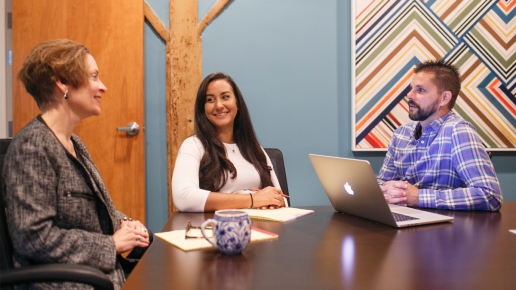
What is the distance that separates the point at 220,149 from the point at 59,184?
948 millimetres

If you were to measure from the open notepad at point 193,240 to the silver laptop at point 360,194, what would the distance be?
1.09 ft

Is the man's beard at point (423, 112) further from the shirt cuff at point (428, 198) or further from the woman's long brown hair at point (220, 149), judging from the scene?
the woman's long brown hair at point (220, 149)

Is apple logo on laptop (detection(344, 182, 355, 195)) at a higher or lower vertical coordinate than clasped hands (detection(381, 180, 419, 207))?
higher

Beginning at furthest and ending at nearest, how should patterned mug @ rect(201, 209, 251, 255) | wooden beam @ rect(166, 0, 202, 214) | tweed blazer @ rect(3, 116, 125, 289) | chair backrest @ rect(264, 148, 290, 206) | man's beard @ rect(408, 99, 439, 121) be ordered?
wooden beam @ rect(166, 0, 202, 214) → chair backrest @ rect(264, 148, 290, 206) → man's beard @ rect(408, 99, 439, 121) → tweed blazer @ rect(3, 116, 125, 289) → patterned mug @ rect(201, 209, 251, 255)

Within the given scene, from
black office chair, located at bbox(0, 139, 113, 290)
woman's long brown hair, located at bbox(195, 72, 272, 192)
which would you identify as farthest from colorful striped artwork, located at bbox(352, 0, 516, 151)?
black office chair, located at bbox(0, 139, 113, 290)

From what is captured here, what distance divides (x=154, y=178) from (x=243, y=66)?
102 centimetres

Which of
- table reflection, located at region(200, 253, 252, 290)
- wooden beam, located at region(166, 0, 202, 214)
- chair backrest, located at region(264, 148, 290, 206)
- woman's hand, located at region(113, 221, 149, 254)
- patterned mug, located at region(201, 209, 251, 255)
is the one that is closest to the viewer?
table reflection, located at region(200, 253, 252, 290)

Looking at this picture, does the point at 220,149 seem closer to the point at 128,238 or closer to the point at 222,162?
the point at 222,162

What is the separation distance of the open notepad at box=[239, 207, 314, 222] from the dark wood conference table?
0.12 m

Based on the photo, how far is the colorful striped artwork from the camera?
2812 millimetres

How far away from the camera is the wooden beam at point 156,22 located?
2.70 meters

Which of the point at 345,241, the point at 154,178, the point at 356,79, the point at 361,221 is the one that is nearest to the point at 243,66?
the point at 356,79

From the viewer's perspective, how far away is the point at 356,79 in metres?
2.82

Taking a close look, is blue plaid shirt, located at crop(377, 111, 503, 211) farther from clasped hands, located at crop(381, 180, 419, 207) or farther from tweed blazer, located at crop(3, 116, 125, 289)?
tweed blazer, located at crop(3, 116, 125, 289)
